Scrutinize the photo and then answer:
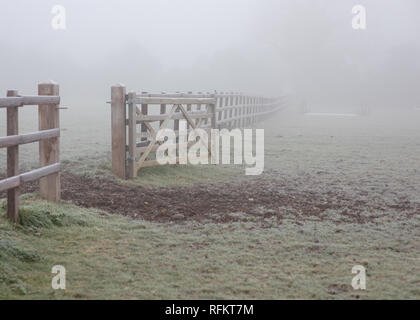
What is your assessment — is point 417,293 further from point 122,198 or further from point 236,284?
point 122,198

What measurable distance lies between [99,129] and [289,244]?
15.0 metres

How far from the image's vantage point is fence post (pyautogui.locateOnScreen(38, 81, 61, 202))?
6.59 meters

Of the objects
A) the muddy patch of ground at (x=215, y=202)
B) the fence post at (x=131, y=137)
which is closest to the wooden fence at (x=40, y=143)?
the muddy patch of ground at (x=215, y=202)

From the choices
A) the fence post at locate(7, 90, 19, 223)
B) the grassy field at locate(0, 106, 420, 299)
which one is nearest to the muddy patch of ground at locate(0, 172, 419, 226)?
the grassy field at locate(0, 106, 420, 299)

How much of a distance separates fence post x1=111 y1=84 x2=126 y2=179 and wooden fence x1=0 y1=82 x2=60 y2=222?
209cm

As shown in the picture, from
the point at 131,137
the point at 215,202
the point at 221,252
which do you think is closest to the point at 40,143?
the point at 131,137

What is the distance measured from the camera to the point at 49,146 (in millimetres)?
6594

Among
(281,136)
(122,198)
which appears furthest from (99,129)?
(122,198)

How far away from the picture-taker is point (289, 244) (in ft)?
18.6

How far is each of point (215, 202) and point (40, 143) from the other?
8.54 ft

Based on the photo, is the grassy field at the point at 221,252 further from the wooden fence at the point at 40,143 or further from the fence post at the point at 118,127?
the fence post at the point at 118,127

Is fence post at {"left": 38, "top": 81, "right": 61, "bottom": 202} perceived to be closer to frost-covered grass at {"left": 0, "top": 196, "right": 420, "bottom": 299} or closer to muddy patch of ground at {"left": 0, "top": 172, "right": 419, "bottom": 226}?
frost-covered grass at {"left": 0, "top": 196, "right": 420, "bottom": 299}

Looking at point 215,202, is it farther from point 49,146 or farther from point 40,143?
point 40,143
